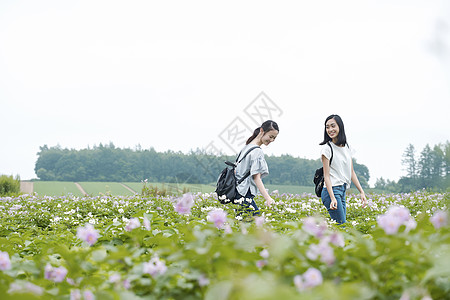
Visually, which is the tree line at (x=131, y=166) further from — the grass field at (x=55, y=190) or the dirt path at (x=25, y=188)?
the dirt path at (x=25, y=188)

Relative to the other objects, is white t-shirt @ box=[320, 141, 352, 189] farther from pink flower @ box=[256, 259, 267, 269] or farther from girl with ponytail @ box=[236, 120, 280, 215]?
pink flower @ box=[256, 259, 267, 269]

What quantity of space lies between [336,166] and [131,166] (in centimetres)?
4906

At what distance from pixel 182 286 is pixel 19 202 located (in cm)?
1080

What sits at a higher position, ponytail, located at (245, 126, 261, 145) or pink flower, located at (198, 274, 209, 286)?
ponytail, located at (245, 126, 261, 145)

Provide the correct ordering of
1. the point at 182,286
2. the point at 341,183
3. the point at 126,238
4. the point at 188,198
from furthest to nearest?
1. the point at 341,183
2. the point at 126,238
3. the point at 188,198
4. the point at 182,286

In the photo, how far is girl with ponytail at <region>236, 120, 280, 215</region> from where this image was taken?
5.25 metres

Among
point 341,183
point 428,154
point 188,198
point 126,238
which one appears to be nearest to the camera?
point 188,198

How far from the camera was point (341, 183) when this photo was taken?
481 cm

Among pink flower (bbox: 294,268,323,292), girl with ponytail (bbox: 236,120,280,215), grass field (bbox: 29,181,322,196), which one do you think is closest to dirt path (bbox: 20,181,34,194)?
grass field (bbox: 29,181,322,196)

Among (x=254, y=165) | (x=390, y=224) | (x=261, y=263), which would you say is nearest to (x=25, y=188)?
(x=254, y=165)

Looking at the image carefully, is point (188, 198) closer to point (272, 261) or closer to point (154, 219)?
point (272, 261)

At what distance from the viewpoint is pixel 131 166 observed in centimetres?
5172

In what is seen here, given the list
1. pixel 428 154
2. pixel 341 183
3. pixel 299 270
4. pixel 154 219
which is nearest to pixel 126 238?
pixel 154 219

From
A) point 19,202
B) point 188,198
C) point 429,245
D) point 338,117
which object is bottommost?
point 19,202
